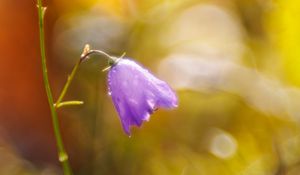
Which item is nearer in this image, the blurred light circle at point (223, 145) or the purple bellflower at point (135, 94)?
the purple bellflower at point (135, 94)

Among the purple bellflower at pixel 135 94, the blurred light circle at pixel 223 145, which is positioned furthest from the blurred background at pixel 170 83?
the purple bellflower at pixel 135 94

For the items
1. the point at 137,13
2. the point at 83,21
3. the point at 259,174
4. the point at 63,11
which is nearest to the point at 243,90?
the point at 259,174

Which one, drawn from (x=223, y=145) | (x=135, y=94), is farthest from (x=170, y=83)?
(x=135, y=94)

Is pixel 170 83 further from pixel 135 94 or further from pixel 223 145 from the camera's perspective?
pixel 135 94

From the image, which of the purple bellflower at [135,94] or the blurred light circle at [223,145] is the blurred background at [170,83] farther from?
the purple bellflower at [135,94]

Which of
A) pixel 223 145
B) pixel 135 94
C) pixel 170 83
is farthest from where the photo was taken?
pixel 170 83

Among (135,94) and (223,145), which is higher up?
(135,94)

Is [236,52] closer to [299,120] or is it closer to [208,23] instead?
[208,23]
